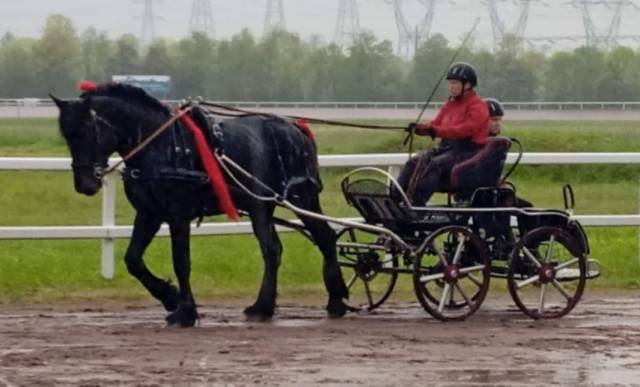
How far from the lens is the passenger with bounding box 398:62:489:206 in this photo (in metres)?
11.2

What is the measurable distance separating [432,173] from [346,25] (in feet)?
95.1

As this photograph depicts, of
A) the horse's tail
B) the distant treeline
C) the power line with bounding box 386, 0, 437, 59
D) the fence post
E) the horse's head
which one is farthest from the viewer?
the distant treeline

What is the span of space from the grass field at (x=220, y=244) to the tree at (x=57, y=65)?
11.6ft

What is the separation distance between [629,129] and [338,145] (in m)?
8.04

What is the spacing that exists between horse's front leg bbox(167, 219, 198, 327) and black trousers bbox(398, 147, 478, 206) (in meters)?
1.77

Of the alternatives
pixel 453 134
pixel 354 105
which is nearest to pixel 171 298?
pixel 453 134

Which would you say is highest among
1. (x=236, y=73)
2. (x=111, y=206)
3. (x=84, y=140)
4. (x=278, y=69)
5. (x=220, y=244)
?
(x=84, y=140)

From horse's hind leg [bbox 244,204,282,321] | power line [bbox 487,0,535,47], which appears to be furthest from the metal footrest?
power line [bbox 487,0,535,47]

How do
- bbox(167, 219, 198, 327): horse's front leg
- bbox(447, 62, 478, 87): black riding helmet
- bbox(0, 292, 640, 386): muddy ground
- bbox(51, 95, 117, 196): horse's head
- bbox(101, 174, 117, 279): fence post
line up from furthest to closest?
1. bbox(101, 174, 117, 279): fence post
2. bbox(447, 62, 478, 87): black riding helmet
3. bbox(167, 219, 198, 327): horse's front leg
4. bbox(51, 95, 117, 196): horse's head
5. bbox(0, 292, 640, 386): muddy ground

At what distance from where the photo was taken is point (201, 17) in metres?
42.8

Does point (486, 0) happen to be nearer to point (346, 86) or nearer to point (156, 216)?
point (346, 86)

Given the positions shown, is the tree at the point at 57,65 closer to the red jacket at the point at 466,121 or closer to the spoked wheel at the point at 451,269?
the red jacket at the point at 466,121

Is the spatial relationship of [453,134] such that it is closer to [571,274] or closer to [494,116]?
[494,116]

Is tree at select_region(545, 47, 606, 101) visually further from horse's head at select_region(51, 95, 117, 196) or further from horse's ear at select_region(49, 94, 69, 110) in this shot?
horse's ear at select_region(49, 94, 69, 110)
